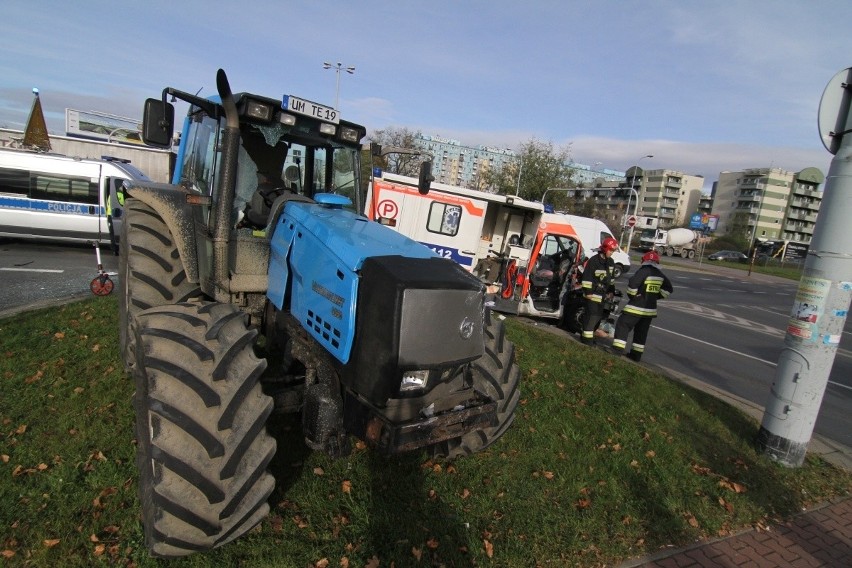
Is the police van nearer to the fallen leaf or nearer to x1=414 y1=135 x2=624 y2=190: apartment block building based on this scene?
the fallen leaf

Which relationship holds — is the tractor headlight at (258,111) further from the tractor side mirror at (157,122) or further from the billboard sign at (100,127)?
the billboard sign at (100,127)

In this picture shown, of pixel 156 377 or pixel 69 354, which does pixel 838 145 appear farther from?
pixel 69 354

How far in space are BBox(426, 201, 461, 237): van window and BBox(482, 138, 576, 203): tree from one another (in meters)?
31.3

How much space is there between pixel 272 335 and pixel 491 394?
1.73 metres

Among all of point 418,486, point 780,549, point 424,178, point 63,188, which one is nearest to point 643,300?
point 780,549

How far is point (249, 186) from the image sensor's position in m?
3.86

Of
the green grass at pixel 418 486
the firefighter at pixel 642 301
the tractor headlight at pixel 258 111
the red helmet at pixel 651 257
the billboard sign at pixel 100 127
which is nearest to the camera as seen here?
the green grass at pixel 418 486

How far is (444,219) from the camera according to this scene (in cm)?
1263

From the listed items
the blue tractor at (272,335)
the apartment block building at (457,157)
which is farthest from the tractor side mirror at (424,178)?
the apartment block building at (457,157)

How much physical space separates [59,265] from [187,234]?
881 cm

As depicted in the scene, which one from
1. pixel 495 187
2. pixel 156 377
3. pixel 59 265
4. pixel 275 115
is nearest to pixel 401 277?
pixel 156 377

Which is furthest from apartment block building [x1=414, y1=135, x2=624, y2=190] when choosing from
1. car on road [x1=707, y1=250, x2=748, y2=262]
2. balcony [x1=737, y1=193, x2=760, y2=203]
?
car on road [x1=707, y1=250, x2=748, y2=262]

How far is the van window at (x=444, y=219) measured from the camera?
1259 centimetres

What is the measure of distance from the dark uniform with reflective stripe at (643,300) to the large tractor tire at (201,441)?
23.7ft
